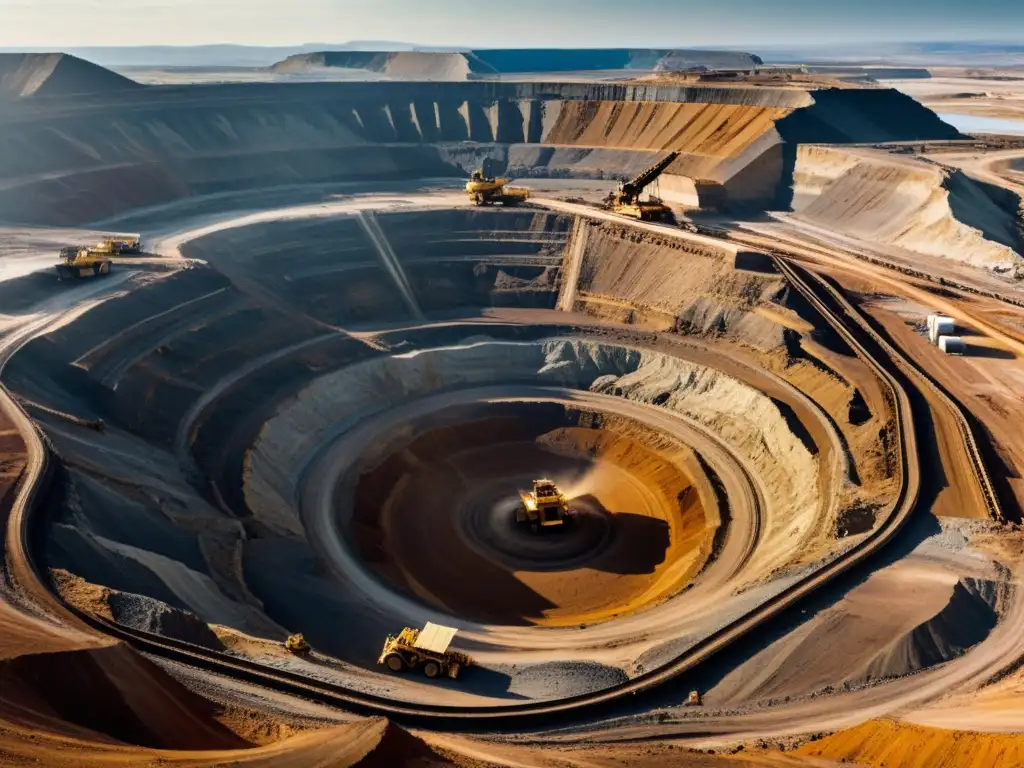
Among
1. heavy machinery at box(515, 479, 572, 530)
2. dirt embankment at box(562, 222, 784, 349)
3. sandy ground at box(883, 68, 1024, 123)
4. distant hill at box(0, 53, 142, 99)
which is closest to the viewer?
heavy machinery at box(515, 479, 572, 530)

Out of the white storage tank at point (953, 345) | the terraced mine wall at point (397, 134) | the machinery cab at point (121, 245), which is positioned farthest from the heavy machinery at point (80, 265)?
the white storage tank at point (953, 345)

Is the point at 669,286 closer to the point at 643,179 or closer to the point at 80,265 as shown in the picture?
the point at 643,179

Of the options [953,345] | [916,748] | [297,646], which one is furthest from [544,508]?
[953,345]

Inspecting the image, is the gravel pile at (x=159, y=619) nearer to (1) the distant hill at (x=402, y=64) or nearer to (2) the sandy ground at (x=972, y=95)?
(2) the sandy ground at (x=972, y=95)

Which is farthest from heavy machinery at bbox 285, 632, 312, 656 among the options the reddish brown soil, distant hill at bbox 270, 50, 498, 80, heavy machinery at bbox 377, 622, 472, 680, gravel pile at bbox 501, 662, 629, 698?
distant hill at bbox 270, 50, 498, 80

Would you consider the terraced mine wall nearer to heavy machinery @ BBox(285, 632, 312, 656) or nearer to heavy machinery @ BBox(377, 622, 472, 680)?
heavy machinery @ BBox(285, 632, 312, 656)

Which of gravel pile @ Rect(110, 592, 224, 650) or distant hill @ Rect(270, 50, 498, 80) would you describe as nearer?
gravel pile @ Rect(110, 592, 224, 650)
